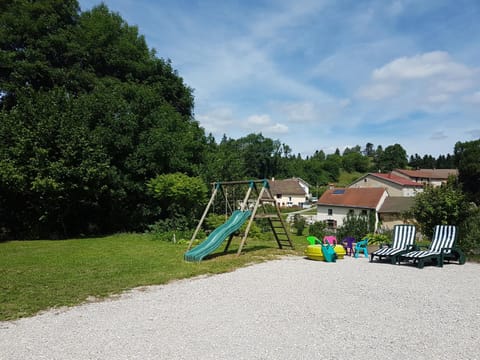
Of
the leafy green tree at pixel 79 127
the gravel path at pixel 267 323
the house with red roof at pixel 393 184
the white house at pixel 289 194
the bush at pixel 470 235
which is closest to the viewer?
the gravel path at pixel 267 323

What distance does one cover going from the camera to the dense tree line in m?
16.5

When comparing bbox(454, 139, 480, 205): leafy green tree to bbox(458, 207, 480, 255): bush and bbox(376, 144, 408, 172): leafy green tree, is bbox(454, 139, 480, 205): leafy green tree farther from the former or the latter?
bbox(376, 144, 408, 172): leafy green tree

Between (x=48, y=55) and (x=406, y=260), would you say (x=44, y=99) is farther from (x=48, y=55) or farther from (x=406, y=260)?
(x=406, y=260)

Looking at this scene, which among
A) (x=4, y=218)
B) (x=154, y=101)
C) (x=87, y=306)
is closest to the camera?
(x=87, y=306)

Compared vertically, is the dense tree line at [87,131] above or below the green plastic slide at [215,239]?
above

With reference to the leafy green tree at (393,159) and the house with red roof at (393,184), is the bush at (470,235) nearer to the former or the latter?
the house with red roof at (393,184)

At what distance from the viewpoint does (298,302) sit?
6.51m

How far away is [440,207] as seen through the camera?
13.8 meters

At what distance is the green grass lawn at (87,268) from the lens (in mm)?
6816

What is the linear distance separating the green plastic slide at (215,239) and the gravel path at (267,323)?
269 cm

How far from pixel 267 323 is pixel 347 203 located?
3975 cm

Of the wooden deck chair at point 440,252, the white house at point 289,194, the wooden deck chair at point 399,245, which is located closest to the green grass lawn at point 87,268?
the wooden deck chair at point 399,245

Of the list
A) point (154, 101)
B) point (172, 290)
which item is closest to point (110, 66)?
point (154, 101)

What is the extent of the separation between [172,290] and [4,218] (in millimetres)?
16382
